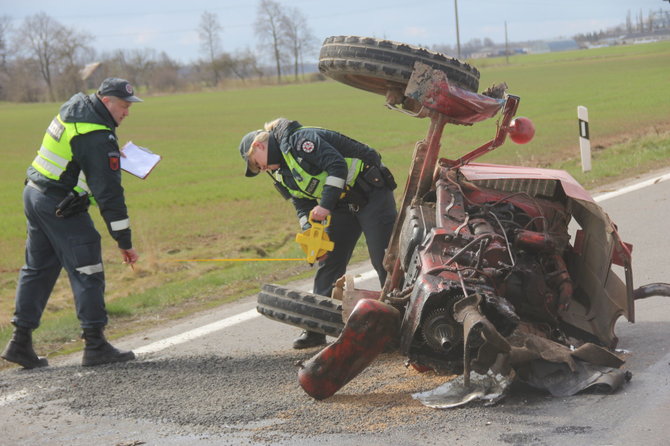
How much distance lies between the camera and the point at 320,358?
14.7 ft

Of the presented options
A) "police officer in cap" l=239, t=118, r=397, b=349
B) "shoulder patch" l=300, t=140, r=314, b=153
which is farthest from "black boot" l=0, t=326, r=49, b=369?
"shoulder patch" l=300, t=140, r=314, b=153

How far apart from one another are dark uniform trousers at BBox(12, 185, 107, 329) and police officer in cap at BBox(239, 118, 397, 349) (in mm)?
1219

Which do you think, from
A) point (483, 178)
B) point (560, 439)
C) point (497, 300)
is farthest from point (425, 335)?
point (483, 178)

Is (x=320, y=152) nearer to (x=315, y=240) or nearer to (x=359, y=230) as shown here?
(x=315, y=240)

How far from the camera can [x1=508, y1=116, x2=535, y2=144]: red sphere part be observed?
566cm

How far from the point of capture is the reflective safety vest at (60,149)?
19.5 feet

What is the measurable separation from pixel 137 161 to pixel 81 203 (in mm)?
648

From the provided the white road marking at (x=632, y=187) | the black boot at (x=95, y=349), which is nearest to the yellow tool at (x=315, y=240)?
the black boot at (x=95, y=349)

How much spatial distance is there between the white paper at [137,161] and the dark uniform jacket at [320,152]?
1028mm

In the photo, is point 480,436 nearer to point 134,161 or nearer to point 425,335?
point 425,335

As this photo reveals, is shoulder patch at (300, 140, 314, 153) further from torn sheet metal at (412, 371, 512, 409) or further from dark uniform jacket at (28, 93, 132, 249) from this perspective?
torn sheet metal at (412, 371, 512, 409)

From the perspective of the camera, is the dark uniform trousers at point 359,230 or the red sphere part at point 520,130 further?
the dark uniform trousers at point 359,230

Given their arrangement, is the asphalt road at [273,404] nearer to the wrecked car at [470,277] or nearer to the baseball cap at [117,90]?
the wrecked car at [470,277]

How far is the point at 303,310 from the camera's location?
5523 mm
